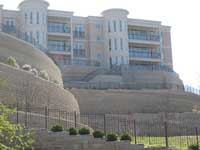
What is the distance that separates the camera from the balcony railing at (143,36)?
7431 cm

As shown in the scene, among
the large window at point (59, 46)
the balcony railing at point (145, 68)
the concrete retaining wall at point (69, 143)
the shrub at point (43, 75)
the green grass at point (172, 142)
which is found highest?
the large window at point (59, 46)

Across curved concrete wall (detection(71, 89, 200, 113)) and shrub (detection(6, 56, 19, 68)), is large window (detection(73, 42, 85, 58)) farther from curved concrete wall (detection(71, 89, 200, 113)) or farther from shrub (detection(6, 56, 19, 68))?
shrub (detection(6, 56, 19, 68))

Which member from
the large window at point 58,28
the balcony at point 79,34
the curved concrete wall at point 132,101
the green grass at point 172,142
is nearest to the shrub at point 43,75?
the curved concrete wall at point 132,101

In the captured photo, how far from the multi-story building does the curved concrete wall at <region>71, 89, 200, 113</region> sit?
10.6m

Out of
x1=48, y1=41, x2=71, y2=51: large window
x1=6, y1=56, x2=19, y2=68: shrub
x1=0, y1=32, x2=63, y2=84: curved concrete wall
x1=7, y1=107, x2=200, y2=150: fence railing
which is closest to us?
x1=7, y1=107, x2=200, y2=150: fence railing

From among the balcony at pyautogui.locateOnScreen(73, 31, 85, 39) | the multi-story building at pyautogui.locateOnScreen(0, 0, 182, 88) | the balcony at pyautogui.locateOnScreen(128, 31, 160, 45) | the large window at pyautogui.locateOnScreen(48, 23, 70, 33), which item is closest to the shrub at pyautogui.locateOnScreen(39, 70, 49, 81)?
the multi-story building at pyautogui.locateOnScreen(0, 0, 182, 88)

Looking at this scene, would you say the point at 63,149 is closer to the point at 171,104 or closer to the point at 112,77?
the point at 171,104

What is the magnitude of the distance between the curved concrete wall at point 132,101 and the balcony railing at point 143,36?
20819mm

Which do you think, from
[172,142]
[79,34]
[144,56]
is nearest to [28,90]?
[172,142]

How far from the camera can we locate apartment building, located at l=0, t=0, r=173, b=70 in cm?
6712

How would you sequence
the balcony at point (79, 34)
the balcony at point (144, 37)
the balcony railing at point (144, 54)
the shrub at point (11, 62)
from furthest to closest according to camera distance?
1. the balcony at point (144, 37)
2. the balcony railing at point (144, 54)
3. the balcony at point (79, 34)
4. the shrub at point (11, 62)

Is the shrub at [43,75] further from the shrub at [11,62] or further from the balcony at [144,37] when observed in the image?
the balcony at [144,37]

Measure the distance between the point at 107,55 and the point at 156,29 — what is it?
34.1 ft

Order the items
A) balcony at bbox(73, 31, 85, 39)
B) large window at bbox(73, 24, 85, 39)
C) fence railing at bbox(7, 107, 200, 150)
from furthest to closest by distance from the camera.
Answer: large window at bbox(73, 24, 85, 39), balcony at bbox(73, 31, 85, 39), fence railing at bbox(7, 107, 200, 150)
